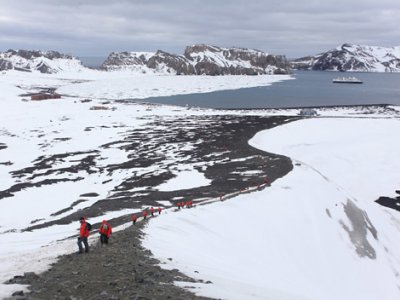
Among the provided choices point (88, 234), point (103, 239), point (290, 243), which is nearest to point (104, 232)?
point (103, 239)

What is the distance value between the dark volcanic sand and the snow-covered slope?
4.74 feet

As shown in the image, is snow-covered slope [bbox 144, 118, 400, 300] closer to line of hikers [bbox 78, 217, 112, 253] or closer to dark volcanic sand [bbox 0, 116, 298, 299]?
dark volcanic sand [bbox 0, 116, 298, 299]

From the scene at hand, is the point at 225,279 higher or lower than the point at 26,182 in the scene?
higher

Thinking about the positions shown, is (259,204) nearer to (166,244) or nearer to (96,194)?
(166,244)

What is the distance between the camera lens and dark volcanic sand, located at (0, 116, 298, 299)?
11.5 metres

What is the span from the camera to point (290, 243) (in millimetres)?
24797

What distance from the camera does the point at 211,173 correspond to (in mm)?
39719

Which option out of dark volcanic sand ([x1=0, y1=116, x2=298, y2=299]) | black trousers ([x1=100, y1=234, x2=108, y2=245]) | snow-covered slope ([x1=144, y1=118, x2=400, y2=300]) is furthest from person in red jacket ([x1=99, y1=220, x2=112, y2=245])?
snow-covered slope ([x1=144, y1=118, x2=400, y2=300])

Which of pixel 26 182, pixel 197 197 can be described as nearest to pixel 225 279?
pixel 197 197

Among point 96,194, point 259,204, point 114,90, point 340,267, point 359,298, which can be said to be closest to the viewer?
point 359,298

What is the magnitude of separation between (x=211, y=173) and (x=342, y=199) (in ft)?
39.7

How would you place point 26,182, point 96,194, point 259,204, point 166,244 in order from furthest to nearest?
point 26,182 → point 96,194 → point 259,204 → point 166,244

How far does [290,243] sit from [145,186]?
14951mm

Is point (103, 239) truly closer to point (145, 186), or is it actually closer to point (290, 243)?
point (290, 243)
